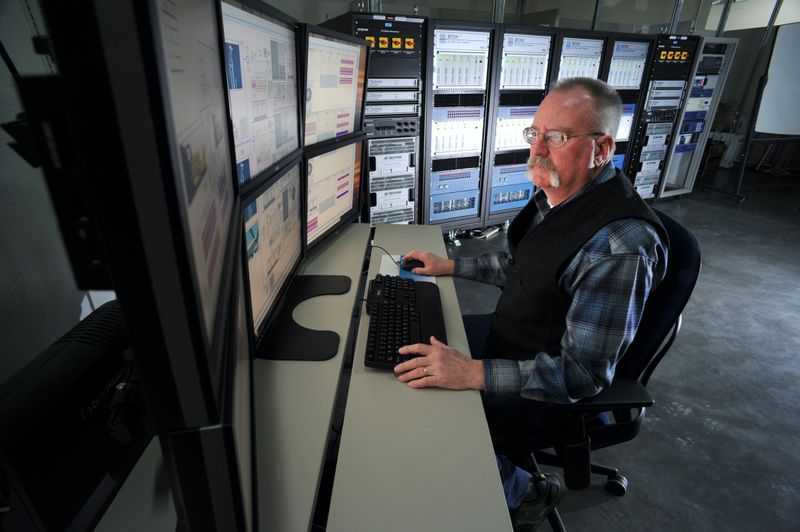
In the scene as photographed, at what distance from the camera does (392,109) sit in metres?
2.84

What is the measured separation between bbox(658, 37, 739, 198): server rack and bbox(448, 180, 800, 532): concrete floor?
5.61ft

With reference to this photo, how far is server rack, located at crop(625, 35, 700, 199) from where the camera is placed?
3.86 m

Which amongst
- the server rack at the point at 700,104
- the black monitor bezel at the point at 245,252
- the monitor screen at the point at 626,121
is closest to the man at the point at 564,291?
the black monitor bezel at the point at 245,252

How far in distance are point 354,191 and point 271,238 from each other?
75 centimetres

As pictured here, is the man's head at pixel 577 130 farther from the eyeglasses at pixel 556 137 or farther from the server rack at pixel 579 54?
the server rack at pixel 579 54

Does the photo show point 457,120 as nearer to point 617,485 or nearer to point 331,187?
point 331,187

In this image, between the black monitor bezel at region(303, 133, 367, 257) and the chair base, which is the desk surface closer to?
the black monitor bezel at region(303, 133, 367, 257)

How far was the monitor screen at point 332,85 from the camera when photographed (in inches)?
47.4

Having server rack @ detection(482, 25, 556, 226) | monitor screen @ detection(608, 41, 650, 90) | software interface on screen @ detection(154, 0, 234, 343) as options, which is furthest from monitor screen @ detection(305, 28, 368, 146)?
monitor screen @ detection(608, 41, 650, 90)

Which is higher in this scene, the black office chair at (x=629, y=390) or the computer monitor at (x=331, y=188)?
the computer monitor at (x=331, y=188)

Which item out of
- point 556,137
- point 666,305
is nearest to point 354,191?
point 556,137

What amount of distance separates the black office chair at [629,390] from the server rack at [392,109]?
1704 millimetres

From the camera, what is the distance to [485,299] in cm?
273

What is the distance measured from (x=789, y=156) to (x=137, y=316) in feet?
28.0
